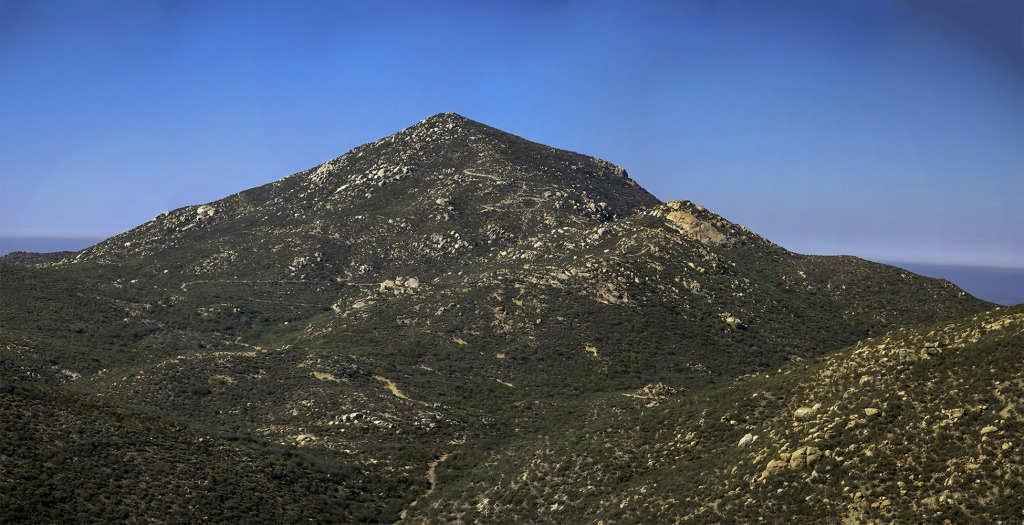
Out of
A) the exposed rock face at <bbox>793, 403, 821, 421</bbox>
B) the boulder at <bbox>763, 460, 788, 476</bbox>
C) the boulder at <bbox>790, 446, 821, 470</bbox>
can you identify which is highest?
the exposed rock face at <bbox>793, 403, 821, 421</bbox>

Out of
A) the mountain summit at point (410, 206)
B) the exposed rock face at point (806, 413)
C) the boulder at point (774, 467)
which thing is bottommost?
the boulder at point (774, 467)

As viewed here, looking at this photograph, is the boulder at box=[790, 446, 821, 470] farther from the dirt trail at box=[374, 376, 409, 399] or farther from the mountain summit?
the mountain summit

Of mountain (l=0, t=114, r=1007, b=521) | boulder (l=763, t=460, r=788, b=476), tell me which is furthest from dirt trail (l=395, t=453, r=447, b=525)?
boulder (l=763, t=460, r=788, b=476)

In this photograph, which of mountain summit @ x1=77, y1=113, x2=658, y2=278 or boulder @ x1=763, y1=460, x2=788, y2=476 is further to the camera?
mountain summit @ x1=77, y1=113, x2=658, y2=278

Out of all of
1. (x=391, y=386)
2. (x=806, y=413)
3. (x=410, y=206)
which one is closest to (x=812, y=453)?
(x=806, y=413)

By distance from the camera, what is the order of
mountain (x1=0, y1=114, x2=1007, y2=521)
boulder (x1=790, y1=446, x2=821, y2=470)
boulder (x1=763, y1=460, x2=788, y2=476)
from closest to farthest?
boulder (x1=790, y1=446, x2=821, y2=470) → boulder (x1=763, y1=460, x2=788, y2=476) → mountain (x1=0, y1=114, x2=1007, y2=521)

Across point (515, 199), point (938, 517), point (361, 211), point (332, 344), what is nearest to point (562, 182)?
point (515, 199)

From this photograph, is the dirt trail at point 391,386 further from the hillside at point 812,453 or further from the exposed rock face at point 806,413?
the exposed rock face at point 806,413

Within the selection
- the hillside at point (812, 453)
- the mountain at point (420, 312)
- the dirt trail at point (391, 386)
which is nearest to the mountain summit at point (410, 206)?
the mountain at point (420, 312)

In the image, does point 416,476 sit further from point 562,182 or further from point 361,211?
point 562,182
